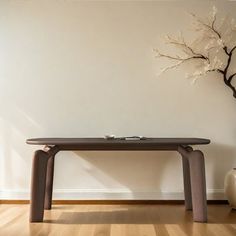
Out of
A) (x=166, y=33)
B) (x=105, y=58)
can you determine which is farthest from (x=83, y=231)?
(x=166, y=33)

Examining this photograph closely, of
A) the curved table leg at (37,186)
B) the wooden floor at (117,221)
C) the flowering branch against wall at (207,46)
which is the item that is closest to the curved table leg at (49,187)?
the wooden floor at (117,221)

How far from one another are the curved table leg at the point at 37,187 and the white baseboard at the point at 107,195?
70cm

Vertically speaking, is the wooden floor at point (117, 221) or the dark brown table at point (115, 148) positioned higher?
the dark brown table at point (115, 148)

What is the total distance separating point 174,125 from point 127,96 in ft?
1.68

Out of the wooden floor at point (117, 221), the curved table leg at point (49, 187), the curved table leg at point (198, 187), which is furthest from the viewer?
the curved table leg at point (49, 187)

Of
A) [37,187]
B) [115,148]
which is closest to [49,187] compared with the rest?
[37,187]

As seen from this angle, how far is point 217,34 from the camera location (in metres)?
3.32

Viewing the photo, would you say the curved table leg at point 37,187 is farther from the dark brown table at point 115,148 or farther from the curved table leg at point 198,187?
the curved table leg at point 198,187

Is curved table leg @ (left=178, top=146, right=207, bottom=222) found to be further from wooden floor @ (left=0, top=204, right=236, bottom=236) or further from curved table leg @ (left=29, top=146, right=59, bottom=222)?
curved table leg @ (left=29, top=146, right=59, bottom=222)

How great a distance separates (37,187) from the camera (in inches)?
103

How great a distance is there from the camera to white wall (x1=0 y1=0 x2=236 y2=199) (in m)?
3.34

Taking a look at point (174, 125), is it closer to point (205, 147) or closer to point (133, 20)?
point (205, 147)

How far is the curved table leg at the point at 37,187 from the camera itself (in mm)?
2615

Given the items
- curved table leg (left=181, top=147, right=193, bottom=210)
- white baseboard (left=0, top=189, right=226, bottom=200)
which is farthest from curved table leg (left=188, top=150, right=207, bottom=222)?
white baseboard (left=0, top=189, right=226, bottom=200)
